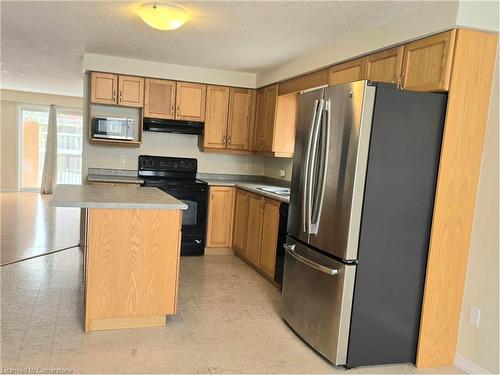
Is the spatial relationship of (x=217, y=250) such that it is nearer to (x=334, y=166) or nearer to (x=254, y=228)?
(x=254, y=228)

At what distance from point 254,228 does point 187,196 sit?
96 centimetres

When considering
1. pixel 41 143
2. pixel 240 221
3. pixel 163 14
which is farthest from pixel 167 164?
pixel 41 143

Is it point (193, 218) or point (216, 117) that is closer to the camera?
point (193, 218)

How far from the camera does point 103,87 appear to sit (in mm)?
4613

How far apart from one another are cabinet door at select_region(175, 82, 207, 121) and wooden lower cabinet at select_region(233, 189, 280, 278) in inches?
45.0

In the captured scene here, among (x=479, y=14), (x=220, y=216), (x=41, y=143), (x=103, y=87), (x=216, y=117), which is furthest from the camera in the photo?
(x=41, y=143)

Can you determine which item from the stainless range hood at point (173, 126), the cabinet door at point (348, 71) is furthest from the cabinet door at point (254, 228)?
the cabinet door at point (348, 71)

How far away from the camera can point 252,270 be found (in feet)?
14.5

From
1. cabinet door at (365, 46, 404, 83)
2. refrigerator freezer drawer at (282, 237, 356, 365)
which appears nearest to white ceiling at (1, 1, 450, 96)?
cabinet door at (365, 46, 404, 83)

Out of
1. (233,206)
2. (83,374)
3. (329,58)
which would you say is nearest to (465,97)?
(329,58)

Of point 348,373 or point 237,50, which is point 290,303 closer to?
point 348,373

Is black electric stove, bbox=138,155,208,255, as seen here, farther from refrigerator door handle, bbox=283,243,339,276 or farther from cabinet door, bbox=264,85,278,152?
refrigerator door handle, bbox=283,243,339,276

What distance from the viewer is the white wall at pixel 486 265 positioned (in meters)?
2.36

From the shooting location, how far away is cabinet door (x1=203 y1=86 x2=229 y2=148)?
16.7 feet
